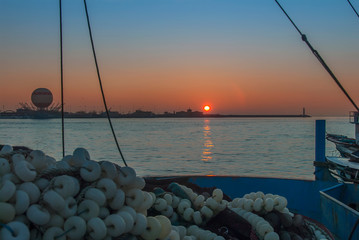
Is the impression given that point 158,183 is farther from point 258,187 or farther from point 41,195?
point 41,195

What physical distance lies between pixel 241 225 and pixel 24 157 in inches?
73.3

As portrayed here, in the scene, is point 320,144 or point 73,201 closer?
point 73,201

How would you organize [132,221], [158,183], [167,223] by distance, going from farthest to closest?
1. [158,183]
2. [167,223]
3. [132,221]

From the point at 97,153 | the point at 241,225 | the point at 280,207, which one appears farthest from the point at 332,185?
the point at 97,153

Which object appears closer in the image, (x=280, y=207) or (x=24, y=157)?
(x=24, y=157)

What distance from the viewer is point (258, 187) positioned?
670 centimetres

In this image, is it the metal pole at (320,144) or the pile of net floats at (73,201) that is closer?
the pile of net floats at (73,201)

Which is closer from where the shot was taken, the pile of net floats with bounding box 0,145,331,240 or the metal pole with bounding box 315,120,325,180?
the pile of net floats with bounding box 0,145,331,240

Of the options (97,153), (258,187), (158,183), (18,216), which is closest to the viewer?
(18,216)

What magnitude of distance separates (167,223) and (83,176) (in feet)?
2.12

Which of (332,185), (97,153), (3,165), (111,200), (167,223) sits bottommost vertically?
(97,153)

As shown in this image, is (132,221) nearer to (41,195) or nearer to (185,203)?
(41,195)

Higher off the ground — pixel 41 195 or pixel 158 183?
pixel 41 195

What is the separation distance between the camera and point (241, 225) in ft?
11.6
